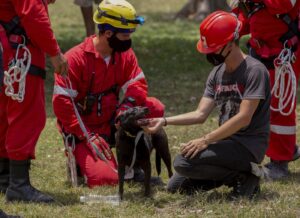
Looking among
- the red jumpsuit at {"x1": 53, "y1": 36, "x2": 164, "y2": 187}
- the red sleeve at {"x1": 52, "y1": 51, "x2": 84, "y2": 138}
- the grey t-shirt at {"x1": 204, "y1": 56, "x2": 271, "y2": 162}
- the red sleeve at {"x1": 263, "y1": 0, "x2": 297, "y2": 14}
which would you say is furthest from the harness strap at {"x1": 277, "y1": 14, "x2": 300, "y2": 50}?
the red sleeve at {"x1": 52, "y1": 51, "x2": 84, "y2": 138}

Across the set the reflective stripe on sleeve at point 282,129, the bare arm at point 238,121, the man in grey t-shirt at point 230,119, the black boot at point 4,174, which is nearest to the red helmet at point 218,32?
the man in grey t-shirt at point 230,119

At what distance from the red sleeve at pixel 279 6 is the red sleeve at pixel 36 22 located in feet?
5.81

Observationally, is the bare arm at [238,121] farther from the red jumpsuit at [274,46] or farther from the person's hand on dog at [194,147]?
the red jumpsuit at [274,46]

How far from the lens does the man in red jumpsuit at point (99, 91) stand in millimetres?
5922

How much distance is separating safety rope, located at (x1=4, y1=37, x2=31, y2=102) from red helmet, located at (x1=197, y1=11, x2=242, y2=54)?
1241 mm

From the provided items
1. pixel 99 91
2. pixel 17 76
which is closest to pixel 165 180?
pixel 99 91

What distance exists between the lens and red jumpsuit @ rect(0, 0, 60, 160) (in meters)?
5.16

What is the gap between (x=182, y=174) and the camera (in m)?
5.52

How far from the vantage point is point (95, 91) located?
6195 millimetres

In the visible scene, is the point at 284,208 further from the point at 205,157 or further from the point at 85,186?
the point at 85,186

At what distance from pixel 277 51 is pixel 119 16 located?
1.34 meters

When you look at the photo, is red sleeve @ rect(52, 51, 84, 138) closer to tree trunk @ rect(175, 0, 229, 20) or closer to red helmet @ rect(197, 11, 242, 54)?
red helmet @ rect(197, 11, 242, 54)

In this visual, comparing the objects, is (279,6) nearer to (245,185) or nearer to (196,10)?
(245,185)

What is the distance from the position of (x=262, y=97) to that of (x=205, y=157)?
583mm
